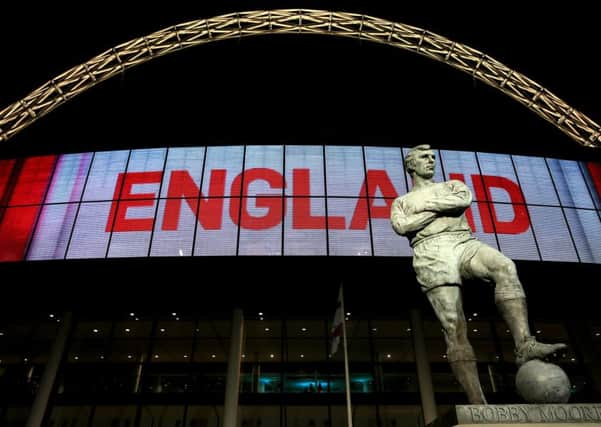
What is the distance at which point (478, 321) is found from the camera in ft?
79.6

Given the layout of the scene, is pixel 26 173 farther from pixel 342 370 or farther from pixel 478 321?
pixel 478 321

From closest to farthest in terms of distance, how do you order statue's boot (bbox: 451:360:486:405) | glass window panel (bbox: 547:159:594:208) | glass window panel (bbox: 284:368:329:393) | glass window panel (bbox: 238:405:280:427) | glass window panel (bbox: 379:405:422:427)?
statue's boot (bbox: 451:360:486:405), glass window panel (bbox: 379:405:422:427), glass window panel (bbox: 238:405:280:427), glass window panel (bbox: 284:368:329:393), glass window panel (bbox: 547:159:594:208)

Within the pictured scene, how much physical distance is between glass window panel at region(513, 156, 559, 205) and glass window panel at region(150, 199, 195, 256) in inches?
679

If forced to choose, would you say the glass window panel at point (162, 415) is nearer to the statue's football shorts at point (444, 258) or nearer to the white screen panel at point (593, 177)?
the statue's football shorts at point (444, 258)

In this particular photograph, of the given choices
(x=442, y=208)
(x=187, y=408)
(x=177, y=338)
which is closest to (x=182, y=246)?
(x=177, y=338)

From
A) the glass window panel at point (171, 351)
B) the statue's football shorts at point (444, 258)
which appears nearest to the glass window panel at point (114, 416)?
the glass window panel at point (171, 351)

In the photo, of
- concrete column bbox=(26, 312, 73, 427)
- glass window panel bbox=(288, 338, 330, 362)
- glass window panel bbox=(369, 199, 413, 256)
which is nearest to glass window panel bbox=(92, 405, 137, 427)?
concrete column bbox=(26, 312, 73, 427)

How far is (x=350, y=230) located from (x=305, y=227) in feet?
7.21

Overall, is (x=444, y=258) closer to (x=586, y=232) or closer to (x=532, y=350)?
(x=532, y=350)

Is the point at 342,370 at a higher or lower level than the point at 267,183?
lower

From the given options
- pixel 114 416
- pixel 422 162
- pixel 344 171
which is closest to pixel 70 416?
pixel 114 416

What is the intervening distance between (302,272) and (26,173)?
16206 mm

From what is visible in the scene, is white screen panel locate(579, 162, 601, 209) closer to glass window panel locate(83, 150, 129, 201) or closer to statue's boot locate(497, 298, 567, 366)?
statue's boot locate(497, 298, 567, 366)

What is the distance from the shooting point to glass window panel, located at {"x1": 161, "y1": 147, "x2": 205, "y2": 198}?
70.0ft
